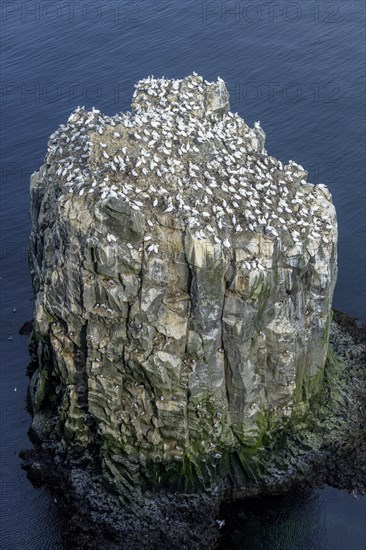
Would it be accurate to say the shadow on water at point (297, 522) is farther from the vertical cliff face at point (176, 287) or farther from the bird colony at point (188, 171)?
the bird colony at point (188, 171)

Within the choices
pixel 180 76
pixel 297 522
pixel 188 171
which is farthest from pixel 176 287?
pixel 180 76

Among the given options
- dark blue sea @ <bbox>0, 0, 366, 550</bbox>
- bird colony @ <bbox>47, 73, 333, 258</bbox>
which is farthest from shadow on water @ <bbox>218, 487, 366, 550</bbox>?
bird colony @ <bbox>47, 73, 333, 258</bbox>

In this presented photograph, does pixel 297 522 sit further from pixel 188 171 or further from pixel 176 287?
pixel 188 171

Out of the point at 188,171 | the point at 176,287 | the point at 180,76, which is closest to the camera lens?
the point at 176,287

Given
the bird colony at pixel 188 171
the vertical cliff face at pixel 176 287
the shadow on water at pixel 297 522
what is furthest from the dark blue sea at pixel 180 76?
the bird colony at pixel 188 171

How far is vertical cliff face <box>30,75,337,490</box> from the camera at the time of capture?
53.5m

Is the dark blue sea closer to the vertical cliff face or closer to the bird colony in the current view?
the vertical cliff face

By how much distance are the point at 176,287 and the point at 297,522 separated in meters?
16.1

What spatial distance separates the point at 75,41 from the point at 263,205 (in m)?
59.1

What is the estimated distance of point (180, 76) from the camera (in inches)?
3890

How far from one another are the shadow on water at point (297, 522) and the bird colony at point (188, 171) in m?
16.0

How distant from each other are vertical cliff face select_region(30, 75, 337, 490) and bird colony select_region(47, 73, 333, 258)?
0.30 ft

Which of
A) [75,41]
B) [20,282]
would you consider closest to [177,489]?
[20,282]

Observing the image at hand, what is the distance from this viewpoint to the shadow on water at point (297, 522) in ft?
184
